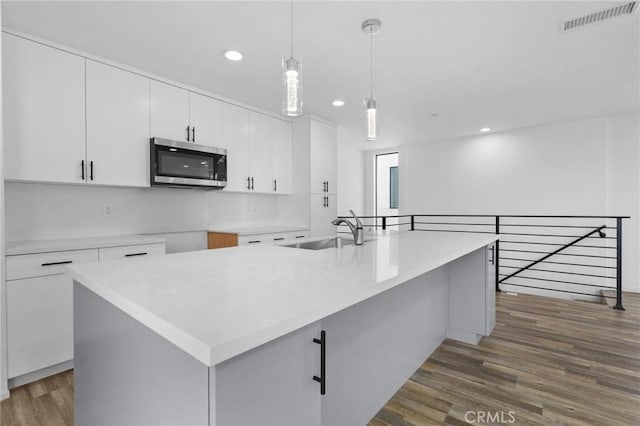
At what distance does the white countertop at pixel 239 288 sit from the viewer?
684 millimetres

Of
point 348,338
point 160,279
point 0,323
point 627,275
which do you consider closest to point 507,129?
point 627,275

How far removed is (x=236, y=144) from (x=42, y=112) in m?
1.76

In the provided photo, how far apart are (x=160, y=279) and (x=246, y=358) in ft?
1.77

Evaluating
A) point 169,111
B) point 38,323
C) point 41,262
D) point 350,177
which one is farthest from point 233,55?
point 350,177

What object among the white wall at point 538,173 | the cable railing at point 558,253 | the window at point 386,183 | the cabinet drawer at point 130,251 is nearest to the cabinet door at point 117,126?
the cabinet drawer at point 130,251

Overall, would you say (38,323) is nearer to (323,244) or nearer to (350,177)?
(323,244)

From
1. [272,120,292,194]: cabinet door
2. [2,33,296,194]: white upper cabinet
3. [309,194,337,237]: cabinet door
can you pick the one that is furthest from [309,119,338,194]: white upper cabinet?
[2,33,296,194]: white upper cabinet

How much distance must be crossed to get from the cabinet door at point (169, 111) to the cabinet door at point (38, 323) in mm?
1498

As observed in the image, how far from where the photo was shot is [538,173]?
5.05 meters

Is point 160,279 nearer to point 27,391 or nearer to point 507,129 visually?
point 27,391

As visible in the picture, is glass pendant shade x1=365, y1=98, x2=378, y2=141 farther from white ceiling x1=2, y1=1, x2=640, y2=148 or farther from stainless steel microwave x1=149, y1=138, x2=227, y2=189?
stainless steel microwave x1=149, y1=138, x2=227, y2=189

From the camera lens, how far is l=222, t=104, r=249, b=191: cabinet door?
366 centimetres

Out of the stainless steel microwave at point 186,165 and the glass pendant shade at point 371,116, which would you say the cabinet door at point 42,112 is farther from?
the glass pendant shade at point 371,116

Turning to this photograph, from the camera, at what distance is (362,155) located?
7168mm
